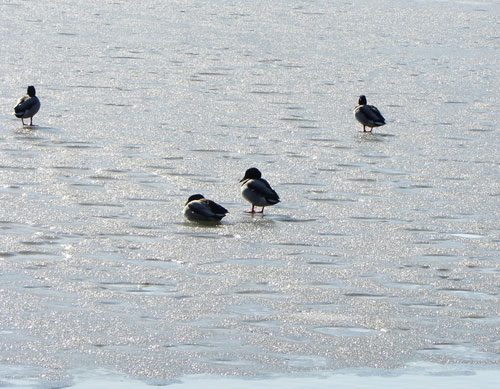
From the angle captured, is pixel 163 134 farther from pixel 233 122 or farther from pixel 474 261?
pixel 474 261

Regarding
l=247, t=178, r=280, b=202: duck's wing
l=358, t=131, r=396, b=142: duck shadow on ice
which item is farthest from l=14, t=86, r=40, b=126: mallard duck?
l=247, t=178, r=280, b=202: duck's wing

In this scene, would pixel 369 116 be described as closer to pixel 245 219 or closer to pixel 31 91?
pixel 31 91

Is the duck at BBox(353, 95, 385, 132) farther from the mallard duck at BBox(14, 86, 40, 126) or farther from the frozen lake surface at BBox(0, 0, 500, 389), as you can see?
the mallard duck at BBox(14, 86, 40, 126)

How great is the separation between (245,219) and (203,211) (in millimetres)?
721

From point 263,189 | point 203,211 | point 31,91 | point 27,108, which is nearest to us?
point 203,211

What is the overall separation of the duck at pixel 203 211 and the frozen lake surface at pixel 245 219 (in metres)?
0.11

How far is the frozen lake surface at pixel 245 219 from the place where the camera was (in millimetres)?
6793

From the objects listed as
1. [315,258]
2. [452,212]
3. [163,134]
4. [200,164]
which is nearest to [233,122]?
[163,134]

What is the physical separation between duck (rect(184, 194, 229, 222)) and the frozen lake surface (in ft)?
0.36

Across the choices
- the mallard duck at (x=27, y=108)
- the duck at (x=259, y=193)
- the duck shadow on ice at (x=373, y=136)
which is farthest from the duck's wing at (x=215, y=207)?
the mallard duck at (x=27, y=108)

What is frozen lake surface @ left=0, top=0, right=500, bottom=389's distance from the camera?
6793mm

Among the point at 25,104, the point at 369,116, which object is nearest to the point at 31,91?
the point at 25,104

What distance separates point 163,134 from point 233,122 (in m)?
1.38

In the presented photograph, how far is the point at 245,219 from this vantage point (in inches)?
409
